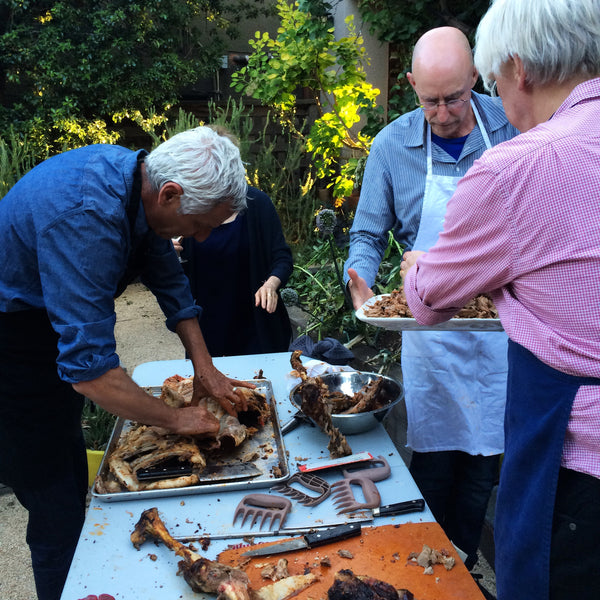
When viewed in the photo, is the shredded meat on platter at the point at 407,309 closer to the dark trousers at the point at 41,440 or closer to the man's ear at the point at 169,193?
the man's ear at the point at 169,193

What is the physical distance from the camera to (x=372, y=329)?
4.62 metres

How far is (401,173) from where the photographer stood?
253cm

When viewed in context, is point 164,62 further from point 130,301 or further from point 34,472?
point 34,472

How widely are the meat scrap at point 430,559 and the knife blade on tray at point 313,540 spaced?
0.57ft

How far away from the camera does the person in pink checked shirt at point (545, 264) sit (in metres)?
1.21

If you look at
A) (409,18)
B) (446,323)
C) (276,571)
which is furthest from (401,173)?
(409,18)

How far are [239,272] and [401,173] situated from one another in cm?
133

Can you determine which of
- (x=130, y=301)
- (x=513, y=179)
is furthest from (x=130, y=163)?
(x=130, y=301)

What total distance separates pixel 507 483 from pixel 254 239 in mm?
2330

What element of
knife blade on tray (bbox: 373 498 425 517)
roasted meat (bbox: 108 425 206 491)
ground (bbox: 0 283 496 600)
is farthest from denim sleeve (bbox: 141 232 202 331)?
ground (bbox: 0 283 496 600)

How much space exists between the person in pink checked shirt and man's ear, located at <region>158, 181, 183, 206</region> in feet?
2.88

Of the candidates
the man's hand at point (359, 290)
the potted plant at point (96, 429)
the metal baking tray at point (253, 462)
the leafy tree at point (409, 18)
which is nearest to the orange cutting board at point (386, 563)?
the metal baking tray at point (253, 462)

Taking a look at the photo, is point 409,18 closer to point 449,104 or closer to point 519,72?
point 449,104

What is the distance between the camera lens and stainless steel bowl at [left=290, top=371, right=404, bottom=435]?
2.03m
